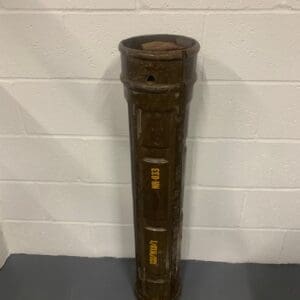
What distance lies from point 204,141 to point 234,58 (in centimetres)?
29

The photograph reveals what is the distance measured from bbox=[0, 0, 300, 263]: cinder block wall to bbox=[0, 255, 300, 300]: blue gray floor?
5 centimetres

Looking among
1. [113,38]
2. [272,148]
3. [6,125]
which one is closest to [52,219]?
[6,125]

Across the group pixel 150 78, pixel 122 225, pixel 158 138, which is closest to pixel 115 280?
pixel 122 225

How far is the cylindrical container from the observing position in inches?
34.9

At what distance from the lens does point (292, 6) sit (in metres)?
1.06

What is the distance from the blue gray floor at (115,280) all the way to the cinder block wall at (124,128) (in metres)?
0.05

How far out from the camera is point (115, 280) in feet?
4.74

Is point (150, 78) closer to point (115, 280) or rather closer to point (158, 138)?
point (158, 138)

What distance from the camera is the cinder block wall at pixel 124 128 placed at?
110cm

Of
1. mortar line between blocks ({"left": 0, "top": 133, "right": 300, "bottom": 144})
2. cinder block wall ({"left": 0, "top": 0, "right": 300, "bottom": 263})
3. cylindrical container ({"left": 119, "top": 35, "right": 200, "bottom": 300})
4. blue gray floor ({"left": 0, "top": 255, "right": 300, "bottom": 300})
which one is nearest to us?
cylindrical container ({"left": 119, "top": 35, "right": 200, "bottom": 300})

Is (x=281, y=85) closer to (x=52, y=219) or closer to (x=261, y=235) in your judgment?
(x=261, y=235)

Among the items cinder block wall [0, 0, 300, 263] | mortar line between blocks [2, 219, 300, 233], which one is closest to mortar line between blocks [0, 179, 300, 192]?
cinder block wall [0, 0, 300, 263]

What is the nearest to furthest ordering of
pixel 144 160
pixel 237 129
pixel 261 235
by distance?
pixel 144 160 < pixel 237 129 < pixel 261 235

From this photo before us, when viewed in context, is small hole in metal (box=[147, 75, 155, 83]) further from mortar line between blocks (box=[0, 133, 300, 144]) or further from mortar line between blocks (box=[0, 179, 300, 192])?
mortar line between blocks (box=[0, 179, 300, 192])
